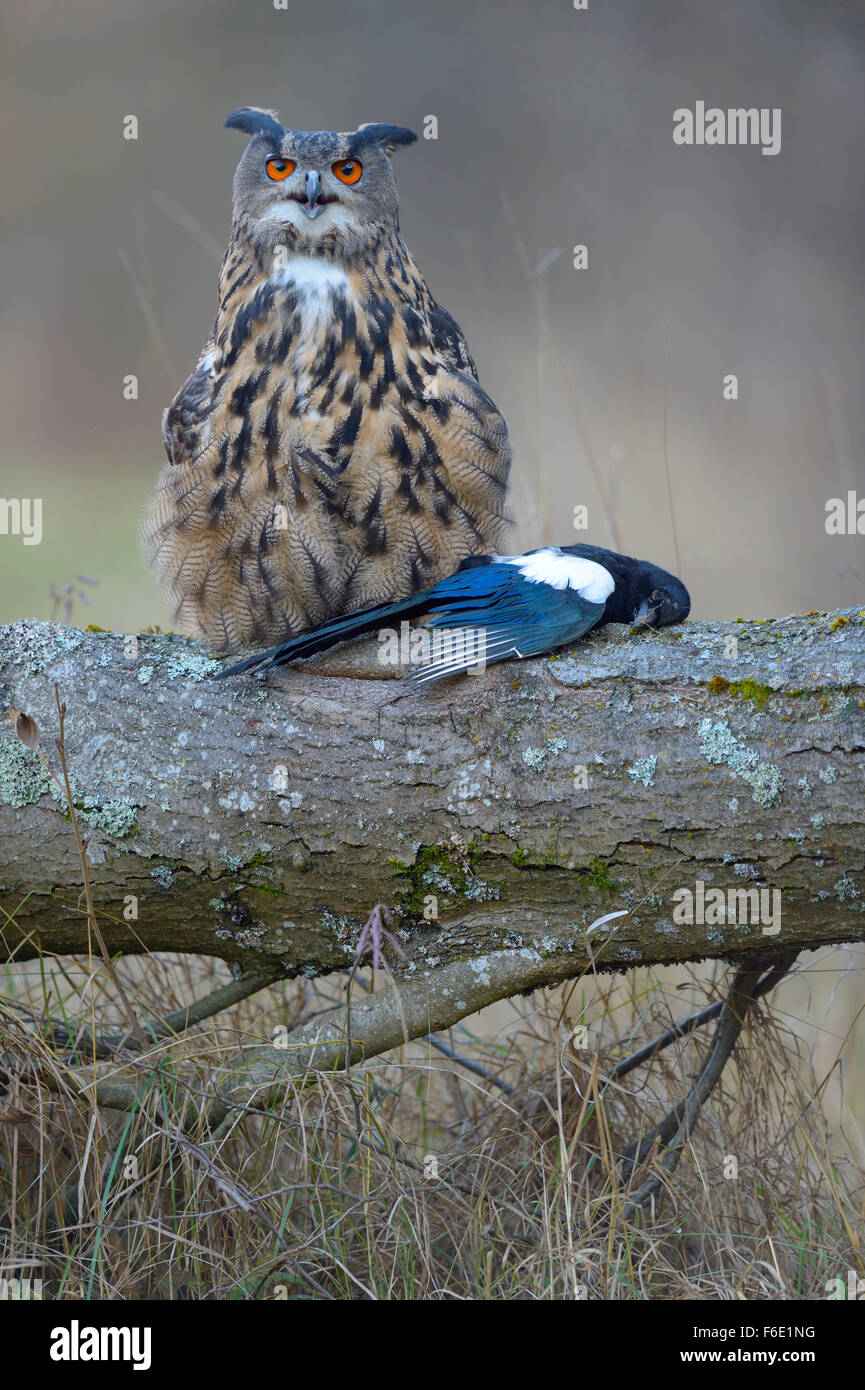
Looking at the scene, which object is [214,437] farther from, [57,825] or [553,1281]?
[553,1281]

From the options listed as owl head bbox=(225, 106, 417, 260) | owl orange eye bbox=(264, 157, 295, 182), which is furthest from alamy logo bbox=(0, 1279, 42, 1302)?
owl orange eye bbox=(264, 157, 295, 182)

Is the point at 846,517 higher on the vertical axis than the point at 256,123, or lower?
lower

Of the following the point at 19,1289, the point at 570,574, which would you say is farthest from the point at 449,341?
the point at 19,1289

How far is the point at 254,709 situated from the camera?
1679 mm

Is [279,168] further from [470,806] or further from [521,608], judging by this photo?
[470,806]

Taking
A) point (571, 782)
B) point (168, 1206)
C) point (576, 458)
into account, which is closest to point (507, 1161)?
point (168, 1206)

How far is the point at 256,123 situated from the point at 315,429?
26.1 inches

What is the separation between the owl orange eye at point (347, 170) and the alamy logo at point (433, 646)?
914 mm

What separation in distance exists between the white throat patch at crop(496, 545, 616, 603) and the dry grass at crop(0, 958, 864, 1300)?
619 mm

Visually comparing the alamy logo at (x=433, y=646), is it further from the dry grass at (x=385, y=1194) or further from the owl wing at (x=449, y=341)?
the owl wing at (x=449, y=341)

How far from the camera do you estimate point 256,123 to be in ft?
7.02

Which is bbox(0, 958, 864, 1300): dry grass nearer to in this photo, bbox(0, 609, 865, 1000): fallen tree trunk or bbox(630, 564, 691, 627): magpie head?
bbox(0, 609, 865, 1000): fallen tree trunk

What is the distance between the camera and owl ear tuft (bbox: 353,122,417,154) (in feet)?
6.93

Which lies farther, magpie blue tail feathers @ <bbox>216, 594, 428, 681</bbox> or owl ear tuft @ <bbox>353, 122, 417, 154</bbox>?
owl ear tuft @ <bbox>353, 122, 417, 154</bbox>
